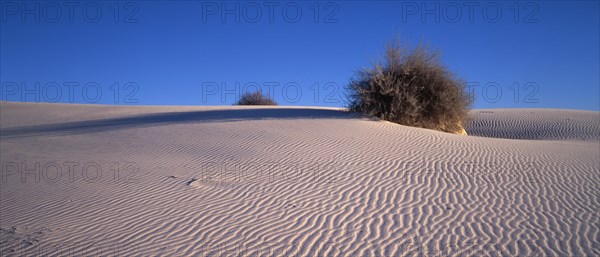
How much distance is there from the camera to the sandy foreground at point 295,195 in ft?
16.4

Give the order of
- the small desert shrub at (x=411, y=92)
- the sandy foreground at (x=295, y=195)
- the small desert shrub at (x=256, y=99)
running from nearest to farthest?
1. the sandy foreground at (x=295, y=195)
2. the small desert shrub at (x=411, y=92)
3. the small desert shrub at (x=256, y=99)

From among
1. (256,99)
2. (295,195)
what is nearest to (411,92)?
(295,195)

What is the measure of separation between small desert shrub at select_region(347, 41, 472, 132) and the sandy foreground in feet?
9.12

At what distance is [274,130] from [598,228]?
8.95m

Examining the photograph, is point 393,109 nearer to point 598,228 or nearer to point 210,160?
point 210,160

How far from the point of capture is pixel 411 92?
609 inches

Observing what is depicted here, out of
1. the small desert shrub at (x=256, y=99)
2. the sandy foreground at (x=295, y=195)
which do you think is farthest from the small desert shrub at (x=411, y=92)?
the small desert shrub at (x=256, y=99)

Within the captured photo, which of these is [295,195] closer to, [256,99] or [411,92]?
[411,92]

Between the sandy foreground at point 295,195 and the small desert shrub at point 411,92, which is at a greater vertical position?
the small desert shrub at point 411,92

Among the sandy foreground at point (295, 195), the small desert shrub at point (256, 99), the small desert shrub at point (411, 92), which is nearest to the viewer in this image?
the sandy foreground at point (295, 195)

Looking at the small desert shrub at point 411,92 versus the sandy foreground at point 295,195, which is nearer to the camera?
the sandy foreground at point 295,195

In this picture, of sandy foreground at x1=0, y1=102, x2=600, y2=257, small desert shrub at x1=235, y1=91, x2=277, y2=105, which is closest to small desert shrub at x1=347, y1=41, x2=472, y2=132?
sandy foreground at x1=0, y1=102, x2=600, y2=257

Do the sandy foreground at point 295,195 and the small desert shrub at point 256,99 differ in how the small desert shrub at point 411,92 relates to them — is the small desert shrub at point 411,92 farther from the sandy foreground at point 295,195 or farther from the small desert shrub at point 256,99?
the small desert shrub at point 256,99

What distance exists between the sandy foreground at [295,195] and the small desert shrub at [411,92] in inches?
109
